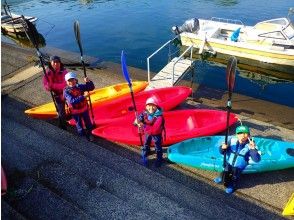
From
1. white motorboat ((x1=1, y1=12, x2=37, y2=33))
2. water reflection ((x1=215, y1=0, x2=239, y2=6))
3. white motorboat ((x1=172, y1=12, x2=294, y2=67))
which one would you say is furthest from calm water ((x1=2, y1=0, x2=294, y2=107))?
white motorboat ((x1=1, y1=12, x2=37, y2=33))

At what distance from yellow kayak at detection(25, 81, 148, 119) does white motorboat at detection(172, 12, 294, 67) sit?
8864 mm

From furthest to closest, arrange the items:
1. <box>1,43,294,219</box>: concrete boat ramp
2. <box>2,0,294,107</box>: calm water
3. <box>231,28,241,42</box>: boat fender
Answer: <box>231,28,241,42</box>: boat fender
<box>2,0,294,107</box>: calm water
<box>1,43,294,219</box>: concrete boat ramp

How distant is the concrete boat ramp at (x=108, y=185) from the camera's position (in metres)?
6.32

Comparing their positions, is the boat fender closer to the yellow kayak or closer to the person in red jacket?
the yellow kayak

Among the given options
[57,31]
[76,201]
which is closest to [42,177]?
[76,201]

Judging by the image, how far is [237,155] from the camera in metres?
6.66

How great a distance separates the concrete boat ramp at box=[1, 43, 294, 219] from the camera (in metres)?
6.32

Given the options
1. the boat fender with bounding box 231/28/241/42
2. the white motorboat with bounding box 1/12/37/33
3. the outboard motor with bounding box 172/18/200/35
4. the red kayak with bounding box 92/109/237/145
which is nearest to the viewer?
the red kayak with bounding box 92/109/237/145

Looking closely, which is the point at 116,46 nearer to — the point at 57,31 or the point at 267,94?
the point at 57,31

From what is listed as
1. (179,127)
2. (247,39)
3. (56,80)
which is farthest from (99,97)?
(247,39)

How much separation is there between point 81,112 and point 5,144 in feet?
8.43

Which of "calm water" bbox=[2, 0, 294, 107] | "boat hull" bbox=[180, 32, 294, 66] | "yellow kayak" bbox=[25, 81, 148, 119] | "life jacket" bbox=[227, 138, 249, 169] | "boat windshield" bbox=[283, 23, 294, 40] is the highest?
"life jacket" bbox=[227, 138, 249, 169]

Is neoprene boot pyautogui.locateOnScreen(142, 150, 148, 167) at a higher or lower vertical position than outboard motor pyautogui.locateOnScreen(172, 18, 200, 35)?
higher

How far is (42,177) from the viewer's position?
7.34m
